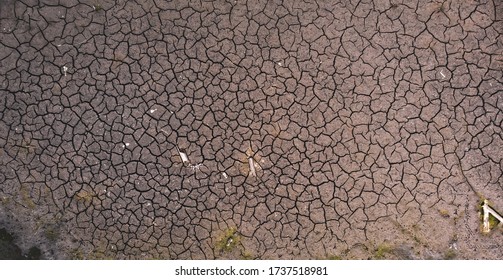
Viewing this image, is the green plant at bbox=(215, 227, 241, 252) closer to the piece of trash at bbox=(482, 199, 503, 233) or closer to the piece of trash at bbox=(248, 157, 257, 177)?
the piece of trash at bbox=(248, 157, 257, 177)

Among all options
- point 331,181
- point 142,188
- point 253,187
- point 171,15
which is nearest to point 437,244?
point 331,181

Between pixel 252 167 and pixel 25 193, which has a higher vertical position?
pixel 252 167

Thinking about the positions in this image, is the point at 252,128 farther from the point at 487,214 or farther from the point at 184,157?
the point at 487,214

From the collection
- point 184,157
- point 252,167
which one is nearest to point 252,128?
point 252,167

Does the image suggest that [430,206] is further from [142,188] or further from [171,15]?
[171,15]

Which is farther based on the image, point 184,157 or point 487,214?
point 184,157

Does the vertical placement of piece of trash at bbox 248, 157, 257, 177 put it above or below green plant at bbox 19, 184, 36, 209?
above

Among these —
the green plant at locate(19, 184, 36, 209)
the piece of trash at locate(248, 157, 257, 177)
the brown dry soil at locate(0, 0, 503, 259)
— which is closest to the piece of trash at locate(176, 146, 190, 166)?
the brown dry soil at locate(0, 0, 503, 259)

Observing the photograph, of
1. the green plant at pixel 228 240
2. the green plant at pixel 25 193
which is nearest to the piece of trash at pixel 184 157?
the green plant at pixel 228 240
